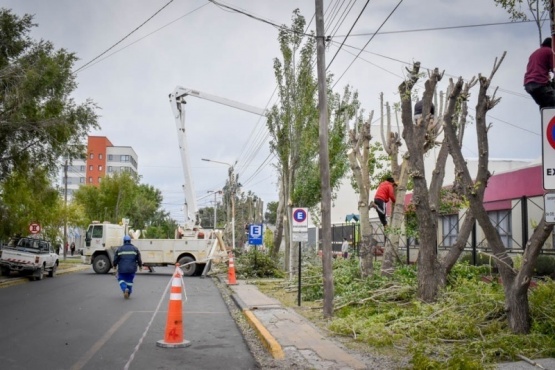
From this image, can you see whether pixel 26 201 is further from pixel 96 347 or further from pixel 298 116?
pixel 96 347

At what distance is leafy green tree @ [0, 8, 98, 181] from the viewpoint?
19.8m

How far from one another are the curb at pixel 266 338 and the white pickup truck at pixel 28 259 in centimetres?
1633

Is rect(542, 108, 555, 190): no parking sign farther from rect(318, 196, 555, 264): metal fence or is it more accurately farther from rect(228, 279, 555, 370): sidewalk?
rect(318, 196, 555, 264): metal fence

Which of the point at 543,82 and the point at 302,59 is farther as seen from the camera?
the point at 302,59

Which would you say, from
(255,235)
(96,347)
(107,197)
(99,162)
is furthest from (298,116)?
(99,162)

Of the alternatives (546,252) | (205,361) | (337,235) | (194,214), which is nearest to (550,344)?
(205,361)

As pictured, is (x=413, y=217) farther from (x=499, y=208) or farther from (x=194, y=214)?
(x=194, y=214)

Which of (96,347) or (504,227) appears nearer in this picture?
(96,347)

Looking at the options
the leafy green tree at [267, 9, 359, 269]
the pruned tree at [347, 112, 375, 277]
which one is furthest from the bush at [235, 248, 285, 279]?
the pruned tree at [347, 112, 375, 277]

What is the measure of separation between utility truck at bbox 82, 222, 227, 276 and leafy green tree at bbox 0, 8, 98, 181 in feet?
27.0

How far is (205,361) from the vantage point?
903 centimetres

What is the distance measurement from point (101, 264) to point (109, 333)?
2187cm

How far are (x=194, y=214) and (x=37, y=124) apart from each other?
12.4 m

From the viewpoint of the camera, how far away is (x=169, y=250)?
30.5 metres
